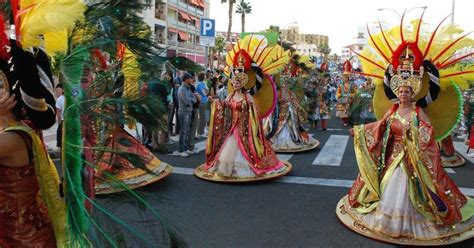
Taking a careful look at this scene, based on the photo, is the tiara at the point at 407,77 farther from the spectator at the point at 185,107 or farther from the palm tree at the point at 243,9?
the palm tree at the point at 243,9

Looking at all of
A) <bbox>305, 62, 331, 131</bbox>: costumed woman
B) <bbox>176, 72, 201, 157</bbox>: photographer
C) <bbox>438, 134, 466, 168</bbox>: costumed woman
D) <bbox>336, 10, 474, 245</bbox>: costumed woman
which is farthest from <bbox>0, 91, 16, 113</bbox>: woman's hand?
<bbox>305, 62, 331, 131</bbox>: costumed woman

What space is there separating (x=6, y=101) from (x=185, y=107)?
20.1 ft

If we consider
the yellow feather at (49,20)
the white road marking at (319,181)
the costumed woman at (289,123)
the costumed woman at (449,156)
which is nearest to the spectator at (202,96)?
the costumed woman at (289,123)

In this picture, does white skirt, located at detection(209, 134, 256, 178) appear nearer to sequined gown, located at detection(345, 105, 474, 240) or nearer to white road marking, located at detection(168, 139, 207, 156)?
sequined gown, located at detection(345, 105, 474, 240)

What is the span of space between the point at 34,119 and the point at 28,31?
0.41 metres

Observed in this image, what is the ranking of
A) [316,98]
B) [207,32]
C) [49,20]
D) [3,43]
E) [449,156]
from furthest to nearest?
[316,98], [207,32], [449,156], [3,43], [49,20]

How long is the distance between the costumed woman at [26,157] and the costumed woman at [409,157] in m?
3.01

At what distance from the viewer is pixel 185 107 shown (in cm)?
801

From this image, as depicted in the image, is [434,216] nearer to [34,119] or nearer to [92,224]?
[92,224]

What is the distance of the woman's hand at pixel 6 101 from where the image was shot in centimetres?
188

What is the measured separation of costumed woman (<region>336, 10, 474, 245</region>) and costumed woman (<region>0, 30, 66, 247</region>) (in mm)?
3014

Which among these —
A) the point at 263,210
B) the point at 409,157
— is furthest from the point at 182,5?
the point at 409,157

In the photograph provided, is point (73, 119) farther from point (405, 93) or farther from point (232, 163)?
point (232, 163)

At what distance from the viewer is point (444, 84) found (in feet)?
14.0
